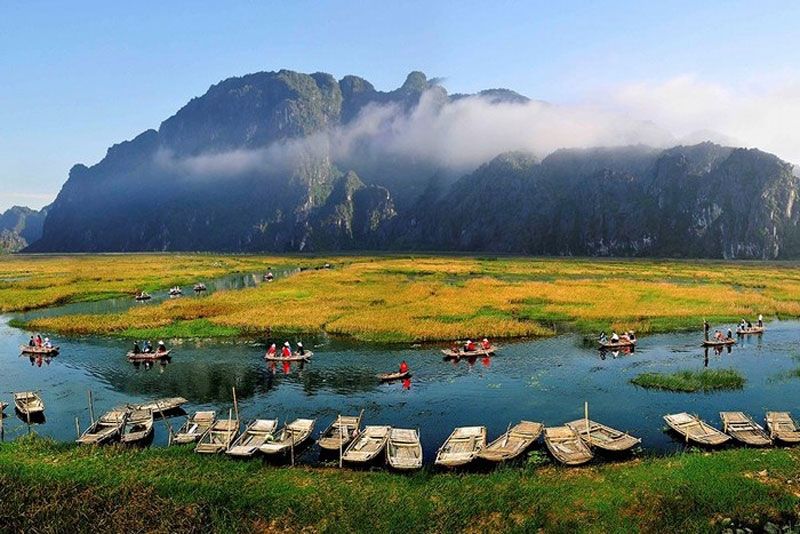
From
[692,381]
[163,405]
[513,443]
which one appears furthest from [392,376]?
[692,381]

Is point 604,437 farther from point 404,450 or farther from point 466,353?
point 466,353

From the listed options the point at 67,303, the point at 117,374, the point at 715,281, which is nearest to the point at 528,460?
the point at 117,374

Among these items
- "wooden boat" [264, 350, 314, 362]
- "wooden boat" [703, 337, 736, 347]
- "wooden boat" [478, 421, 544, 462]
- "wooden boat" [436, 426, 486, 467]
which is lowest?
"wooden boat" [703, 337, 736, 347]

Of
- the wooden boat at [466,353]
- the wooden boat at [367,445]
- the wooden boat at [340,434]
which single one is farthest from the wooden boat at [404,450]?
the wooden boat at [466,353]

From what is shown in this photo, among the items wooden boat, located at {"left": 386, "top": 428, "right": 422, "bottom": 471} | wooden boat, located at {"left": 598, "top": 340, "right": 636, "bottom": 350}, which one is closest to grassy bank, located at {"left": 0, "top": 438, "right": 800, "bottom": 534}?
wooden boat, located at {"left": 386, "top": 428, "right": 422, "bottom": 471}

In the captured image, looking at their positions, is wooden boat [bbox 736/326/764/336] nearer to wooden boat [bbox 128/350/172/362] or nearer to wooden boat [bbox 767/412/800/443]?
wooden boat [bbox 767/412/800/443]

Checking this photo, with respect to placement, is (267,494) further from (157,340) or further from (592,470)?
(157,340)

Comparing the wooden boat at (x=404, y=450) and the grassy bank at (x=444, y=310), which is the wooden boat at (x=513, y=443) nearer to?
the wooden boat at (x=404, y=450)
